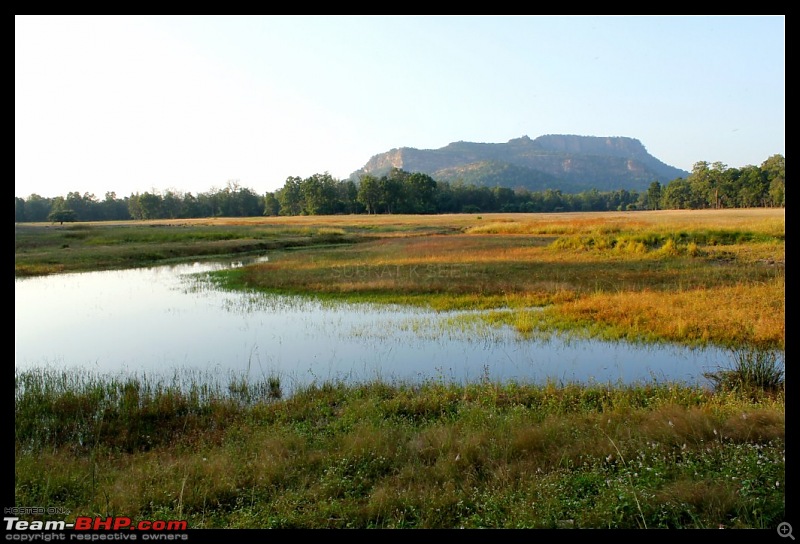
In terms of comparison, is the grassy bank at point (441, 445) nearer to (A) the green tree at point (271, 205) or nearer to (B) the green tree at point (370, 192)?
(B) the green tree at point (370, 192)

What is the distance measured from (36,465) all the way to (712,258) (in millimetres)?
31676

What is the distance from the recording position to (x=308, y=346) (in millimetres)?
14000

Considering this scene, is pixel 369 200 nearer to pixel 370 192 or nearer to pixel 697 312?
pixel 370 192

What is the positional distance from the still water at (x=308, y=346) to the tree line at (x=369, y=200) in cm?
10564

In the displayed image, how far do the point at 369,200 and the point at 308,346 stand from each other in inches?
4453

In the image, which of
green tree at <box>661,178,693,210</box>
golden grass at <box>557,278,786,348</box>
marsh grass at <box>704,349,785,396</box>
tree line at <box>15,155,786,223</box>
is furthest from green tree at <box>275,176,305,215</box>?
marsh grass at <box>704,349,785,396</box>

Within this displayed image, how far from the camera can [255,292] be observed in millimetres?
23500

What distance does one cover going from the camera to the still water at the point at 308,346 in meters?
11.2

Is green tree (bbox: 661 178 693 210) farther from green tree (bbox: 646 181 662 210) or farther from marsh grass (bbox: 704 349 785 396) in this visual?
marsh grass (bbox: 704 349 785 396)

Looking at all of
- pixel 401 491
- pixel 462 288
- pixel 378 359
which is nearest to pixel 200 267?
pixel 462 288
